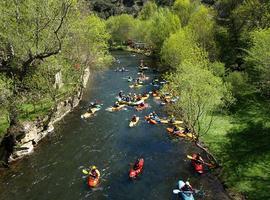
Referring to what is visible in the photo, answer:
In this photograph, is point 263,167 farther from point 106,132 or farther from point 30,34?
point 30,34

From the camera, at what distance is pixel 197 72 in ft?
100

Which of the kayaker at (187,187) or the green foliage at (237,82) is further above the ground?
the green foliage at (237,82)

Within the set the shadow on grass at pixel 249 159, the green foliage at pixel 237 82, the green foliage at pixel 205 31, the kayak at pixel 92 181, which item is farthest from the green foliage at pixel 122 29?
the kayak at pixel 92 181

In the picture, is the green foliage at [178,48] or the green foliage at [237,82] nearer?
the green foliage at [237,82]

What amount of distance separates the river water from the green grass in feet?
6.95

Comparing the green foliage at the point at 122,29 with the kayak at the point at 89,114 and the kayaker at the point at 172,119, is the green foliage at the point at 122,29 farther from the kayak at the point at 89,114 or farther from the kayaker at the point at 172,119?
the kayaker at the point at 172,119

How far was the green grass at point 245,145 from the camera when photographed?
27.5 metres

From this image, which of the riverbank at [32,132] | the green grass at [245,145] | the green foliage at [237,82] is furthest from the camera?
the green foliage at [237,82]

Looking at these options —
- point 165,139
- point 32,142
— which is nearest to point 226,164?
point 165,139

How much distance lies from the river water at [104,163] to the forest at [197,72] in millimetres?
3337

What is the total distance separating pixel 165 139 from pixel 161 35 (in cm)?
4384

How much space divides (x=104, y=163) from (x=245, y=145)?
48.1ft

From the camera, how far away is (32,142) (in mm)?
36656

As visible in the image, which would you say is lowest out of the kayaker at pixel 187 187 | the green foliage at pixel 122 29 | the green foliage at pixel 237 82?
the green foliage at pixel 122 29
